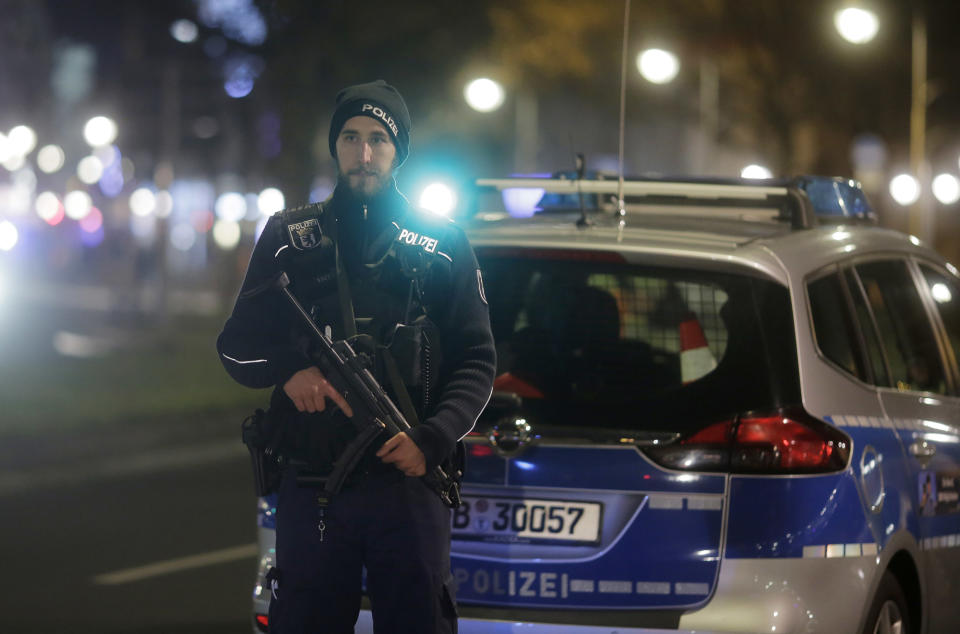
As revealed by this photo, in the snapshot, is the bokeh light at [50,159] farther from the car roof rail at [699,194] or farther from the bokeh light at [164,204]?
the car roof rail at [699,194]

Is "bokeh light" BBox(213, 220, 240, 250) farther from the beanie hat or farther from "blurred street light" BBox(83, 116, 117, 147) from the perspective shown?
the beanie hat

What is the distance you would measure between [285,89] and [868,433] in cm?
1190

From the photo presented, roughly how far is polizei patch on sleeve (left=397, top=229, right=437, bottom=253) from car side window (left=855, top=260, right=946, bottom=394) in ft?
6.24

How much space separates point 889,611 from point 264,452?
1901 millimetres

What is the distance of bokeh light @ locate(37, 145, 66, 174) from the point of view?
4675cm

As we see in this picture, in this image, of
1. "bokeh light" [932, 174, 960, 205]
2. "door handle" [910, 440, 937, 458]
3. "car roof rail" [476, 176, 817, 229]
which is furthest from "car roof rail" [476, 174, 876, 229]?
"bokeh light" [932, 174, 960, 205]

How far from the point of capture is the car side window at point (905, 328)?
531 cm

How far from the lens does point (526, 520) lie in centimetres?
441

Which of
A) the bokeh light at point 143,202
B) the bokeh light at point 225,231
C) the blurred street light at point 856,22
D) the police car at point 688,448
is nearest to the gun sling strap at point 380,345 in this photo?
the police car at point 688,448

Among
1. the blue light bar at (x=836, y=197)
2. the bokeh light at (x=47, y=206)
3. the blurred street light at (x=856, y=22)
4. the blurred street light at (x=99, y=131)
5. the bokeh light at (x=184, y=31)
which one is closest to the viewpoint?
the blue light bar at (x=836, y=197)

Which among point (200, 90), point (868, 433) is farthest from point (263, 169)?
point (868, 433)

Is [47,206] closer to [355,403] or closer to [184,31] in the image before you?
[184,31]

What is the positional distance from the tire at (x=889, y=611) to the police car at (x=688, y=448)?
0.04 feet

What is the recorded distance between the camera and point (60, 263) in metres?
60.7
